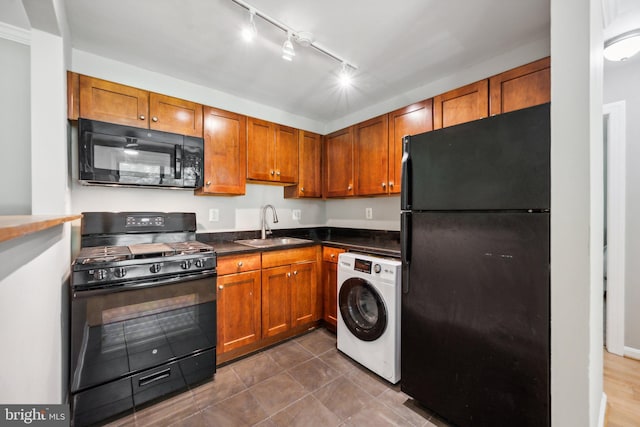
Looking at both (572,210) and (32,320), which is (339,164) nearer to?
(572,210)

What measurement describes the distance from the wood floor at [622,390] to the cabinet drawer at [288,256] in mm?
2331

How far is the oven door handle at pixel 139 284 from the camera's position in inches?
59.3

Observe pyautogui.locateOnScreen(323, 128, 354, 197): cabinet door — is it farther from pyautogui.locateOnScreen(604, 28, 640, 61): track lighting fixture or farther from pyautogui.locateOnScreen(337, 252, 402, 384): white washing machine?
pyautogui.locateOnScreen(604, 28, 640, 61): track lighting fixture

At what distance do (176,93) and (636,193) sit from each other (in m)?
4.19

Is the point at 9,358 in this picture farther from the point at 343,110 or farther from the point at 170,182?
the point at 343,110

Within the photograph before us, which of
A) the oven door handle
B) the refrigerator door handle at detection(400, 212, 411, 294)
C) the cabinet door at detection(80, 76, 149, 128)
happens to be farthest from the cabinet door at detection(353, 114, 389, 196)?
the cabinet door at detection(80, 76, 149, 128)

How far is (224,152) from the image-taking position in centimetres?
243

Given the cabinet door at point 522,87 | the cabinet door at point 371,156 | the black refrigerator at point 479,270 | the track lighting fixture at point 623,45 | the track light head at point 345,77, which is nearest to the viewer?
the black refrigerator at point 479,270

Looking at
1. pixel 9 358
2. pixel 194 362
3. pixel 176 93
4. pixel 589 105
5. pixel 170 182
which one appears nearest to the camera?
pixel 9 358

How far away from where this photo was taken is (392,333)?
1888 millimetres

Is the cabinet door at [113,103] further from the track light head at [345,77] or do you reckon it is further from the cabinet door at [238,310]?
the track light head at [345,77]

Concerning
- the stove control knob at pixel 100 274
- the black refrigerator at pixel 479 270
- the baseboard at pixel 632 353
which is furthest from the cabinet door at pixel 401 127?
the baseboard at pixel 632 353

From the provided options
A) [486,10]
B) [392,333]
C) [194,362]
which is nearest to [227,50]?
[486,10]

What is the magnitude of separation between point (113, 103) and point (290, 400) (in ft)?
8.30
